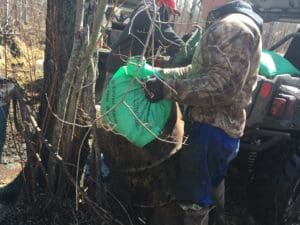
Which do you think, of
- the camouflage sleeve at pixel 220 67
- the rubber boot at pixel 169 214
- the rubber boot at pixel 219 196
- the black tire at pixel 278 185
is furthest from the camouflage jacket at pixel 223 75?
the black tire at pixel 278 185

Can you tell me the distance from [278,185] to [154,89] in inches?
60.4

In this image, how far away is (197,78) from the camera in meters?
2.47

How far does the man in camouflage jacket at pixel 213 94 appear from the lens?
2400 millimetres

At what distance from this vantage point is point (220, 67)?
2400mm

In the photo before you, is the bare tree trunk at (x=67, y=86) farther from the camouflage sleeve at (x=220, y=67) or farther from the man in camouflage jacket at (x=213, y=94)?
the camouflage sleeve at (x=220, y=67)

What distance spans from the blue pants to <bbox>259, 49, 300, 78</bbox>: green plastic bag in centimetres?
95

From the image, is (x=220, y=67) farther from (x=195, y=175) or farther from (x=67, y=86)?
(x=67, y=86)

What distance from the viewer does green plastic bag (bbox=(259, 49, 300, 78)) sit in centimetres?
339

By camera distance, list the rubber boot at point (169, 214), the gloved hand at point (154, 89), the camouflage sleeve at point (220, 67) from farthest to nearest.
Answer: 1. the rubber boot at point (169, 214)
2. the gloved hand at point (154, 89)
3. the camouflage sleeve at point (220, 67)

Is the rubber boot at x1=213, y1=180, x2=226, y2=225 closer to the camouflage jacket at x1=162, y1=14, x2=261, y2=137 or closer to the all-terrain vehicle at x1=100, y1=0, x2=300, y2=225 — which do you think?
the camouflage jacket at x1=162, y1=14, x2=261, y2=137

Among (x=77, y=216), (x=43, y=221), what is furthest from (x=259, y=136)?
(x=43, y=221)

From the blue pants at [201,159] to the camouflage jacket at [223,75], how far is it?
7 cm

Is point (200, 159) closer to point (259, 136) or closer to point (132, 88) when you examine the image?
point (132, 88)

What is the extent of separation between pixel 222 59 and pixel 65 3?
1.25 m
